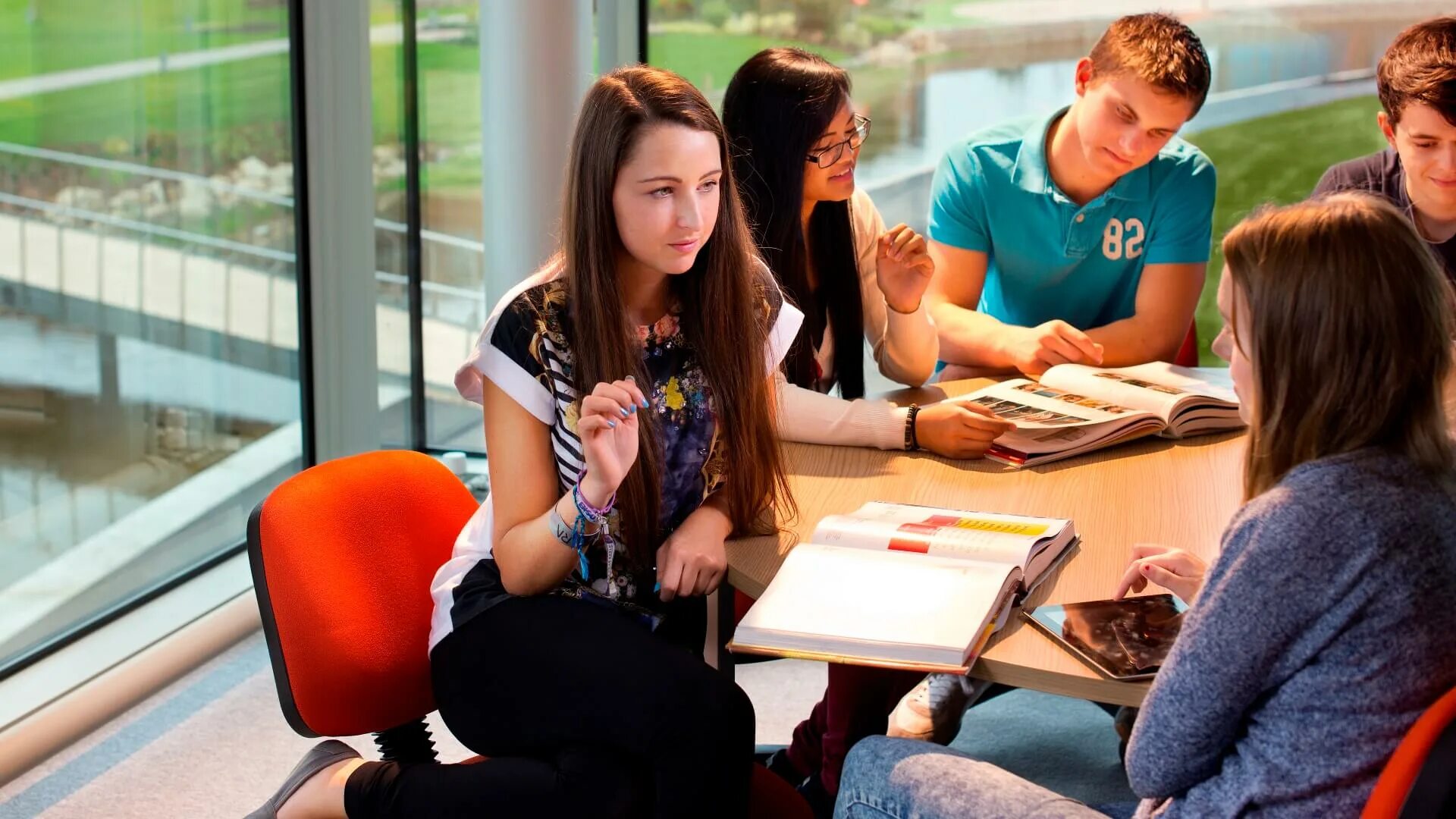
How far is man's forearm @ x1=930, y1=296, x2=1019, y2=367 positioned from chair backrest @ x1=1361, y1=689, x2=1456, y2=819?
151 cm

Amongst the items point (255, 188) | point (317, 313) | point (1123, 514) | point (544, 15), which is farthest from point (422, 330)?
point (1123, 514)

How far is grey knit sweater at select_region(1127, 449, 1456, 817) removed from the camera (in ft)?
3.59

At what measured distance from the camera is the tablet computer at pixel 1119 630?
1.32 meters

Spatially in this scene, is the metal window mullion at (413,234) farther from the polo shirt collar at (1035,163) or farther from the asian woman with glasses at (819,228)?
the polo shirt collar at (1035,163)

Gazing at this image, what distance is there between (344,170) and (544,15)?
0.69 m

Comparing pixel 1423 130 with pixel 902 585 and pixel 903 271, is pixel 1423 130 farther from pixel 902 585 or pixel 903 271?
pixel 902 585

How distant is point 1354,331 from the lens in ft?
3.76

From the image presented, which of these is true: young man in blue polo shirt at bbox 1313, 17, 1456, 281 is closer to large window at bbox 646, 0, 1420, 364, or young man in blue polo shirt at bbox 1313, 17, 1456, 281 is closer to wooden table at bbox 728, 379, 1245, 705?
wooden table at bbox 728, 379, 1245, 705

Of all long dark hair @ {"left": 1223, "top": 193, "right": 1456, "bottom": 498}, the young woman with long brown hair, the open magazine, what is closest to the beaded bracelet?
the young woman with long brown hair

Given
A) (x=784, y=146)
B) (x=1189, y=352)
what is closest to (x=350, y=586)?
(x=784, y=146)

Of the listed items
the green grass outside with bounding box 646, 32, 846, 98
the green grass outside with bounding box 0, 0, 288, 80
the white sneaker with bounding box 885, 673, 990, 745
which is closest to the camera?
the white sneaker with bounding box 885, 673, 990, 745

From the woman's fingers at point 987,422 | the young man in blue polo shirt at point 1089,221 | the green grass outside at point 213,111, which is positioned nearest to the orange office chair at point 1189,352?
the young man in blue polo shirt at point 1089,221

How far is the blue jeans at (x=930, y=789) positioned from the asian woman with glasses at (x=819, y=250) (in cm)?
74

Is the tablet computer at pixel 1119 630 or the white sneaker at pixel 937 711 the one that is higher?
the tablet computer at pixel 1119 630
